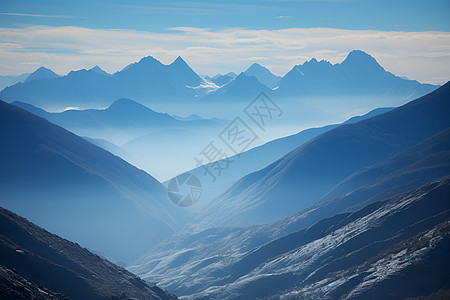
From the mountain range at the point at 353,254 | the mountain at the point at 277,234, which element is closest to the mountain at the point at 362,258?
the mountain range at the point at 353,254

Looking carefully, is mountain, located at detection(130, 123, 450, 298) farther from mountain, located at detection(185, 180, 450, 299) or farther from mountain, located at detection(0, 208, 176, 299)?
mountain, located at detection(0, 208, 176, 299)

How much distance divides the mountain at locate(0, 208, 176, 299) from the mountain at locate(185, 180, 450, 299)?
28.8 meters

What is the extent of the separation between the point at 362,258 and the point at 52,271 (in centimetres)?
5632

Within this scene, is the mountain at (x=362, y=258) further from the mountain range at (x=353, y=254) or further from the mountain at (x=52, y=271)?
the mountain at (x=52, y=271)

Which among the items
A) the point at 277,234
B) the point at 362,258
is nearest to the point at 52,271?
the point at 362,258

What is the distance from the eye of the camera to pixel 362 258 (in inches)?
3339

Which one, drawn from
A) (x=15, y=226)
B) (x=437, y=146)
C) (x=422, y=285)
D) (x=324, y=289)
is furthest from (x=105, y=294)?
(x=437, y=146)

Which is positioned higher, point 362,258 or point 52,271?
point 52,271

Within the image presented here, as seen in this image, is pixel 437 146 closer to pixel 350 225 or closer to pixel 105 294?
pixel 350 225

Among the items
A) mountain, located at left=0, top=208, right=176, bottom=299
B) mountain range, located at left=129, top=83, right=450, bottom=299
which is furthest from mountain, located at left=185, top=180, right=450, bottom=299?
mountain, located at left=0, top=208, right=176, bottom=299

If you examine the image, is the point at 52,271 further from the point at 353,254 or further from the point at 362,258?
the point at 353,254

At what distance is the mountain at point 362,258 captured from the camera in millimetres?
62906

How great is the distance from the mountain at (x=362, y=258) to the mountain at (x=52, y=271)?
28812mm

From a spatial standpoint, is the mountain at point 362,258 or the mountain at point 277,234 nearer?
the mountain at point 362,258
